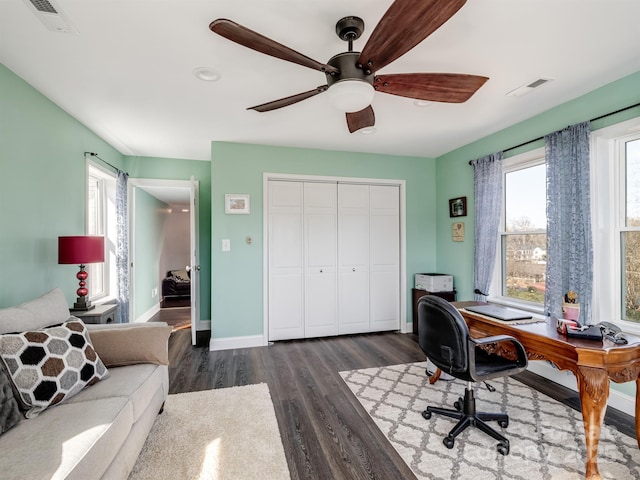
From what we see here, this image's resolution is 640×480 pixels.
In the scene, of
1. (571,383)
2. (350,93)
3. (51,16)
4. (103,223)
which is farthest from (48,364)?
(571,383)

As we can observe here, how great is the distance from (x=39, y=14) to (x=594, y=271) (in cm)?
408

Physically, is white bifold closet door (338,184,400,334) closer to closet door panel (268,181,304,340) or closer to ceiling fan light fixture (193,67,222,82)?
closet door panel (268,181,304,340)

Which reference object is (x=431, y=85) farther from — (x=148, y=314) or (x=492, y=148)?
(x=148, y=314)

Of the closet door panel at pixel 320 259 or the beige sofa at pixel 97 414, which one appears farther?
the closet door panel at pixel 320 259

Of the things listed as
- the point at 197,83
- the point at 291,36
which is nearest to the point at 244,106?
the point at 197,83

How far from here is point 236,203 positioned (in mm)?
3793

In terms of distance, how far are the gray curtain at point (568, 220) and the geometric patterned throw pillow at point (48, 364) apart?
350 centimetres

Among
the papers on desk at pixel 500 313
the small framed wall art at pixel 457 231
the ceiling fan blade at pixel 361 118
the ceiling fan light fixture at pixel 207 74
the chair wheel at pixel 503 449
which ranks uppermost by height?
the ceiling fan light fixture at pixel 207 74

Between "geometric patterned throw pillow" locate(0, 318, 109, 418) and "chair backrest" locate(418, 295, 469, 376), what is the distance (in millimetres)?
2059

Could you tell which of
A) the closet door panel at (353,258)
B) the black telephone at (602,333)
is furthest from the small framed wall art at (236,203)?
the black telephone at (602,333)

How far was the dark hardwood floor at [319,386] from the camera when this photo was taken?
183 centimetres

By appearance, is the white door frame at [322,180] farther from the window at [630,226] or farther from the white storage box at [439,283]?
the window at [630,226]

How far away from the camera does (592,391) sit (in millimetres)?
1686

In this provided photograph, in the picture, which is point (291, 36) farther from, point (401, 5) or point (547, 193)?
point (547, 193)
